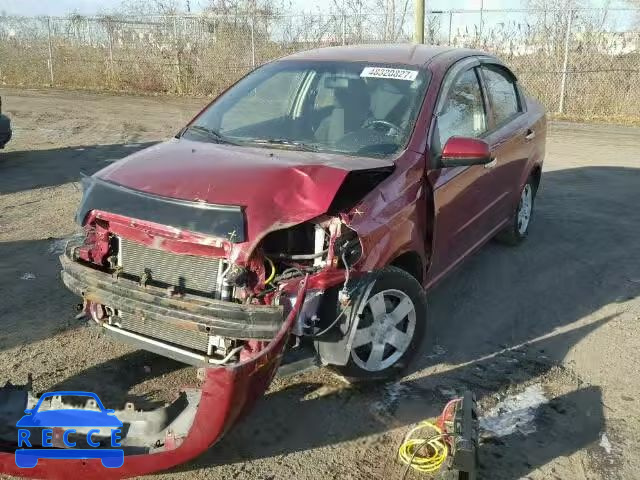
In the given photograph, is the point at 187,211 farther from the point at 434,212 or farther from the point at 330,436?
the point at 434,212

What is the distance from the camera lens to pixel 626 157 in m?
10.7

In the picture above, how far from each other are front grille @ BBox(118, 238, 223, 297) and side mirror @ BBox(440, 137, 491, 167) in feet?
5.40

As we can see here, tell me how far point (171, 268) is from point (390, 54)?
240 centimetres

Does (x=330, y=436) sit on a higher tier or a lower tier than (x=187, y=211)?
lower

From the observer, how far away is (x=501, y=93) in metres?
5.47

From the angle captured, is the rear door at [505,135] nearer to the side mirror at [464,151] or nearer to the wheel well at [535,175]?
the wheel well at [535,175]

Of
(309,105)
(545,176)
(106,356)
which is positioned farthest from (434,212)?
(545,176)

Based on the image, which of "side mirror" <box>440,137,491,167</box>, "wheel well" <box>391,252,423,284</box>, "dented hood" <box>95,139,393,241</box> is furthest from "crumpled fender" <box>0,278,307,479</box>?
"side mirror" <box>440,137,491,167</box>

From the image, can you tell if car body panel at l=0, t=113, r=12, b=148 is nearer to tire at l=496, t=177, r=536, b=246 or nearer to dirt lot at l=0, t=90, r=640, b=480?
dirt lot at l=0, t=90, r=640, b=480

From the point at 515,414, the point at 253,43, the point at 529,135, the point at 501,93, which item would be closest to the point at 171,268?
the point at 515,414

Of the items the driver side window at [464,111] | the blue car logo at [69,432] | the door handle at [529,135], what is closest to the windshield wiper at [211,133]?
the driver side window at [464,111]

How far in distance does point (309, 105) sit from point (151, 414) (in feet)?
7.78

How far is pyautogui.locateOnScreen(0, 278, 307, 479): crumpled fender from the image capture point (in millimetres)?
2572

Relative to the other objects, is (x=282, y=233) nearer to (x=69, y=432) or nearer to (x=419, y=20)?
(x=69, y=432)
